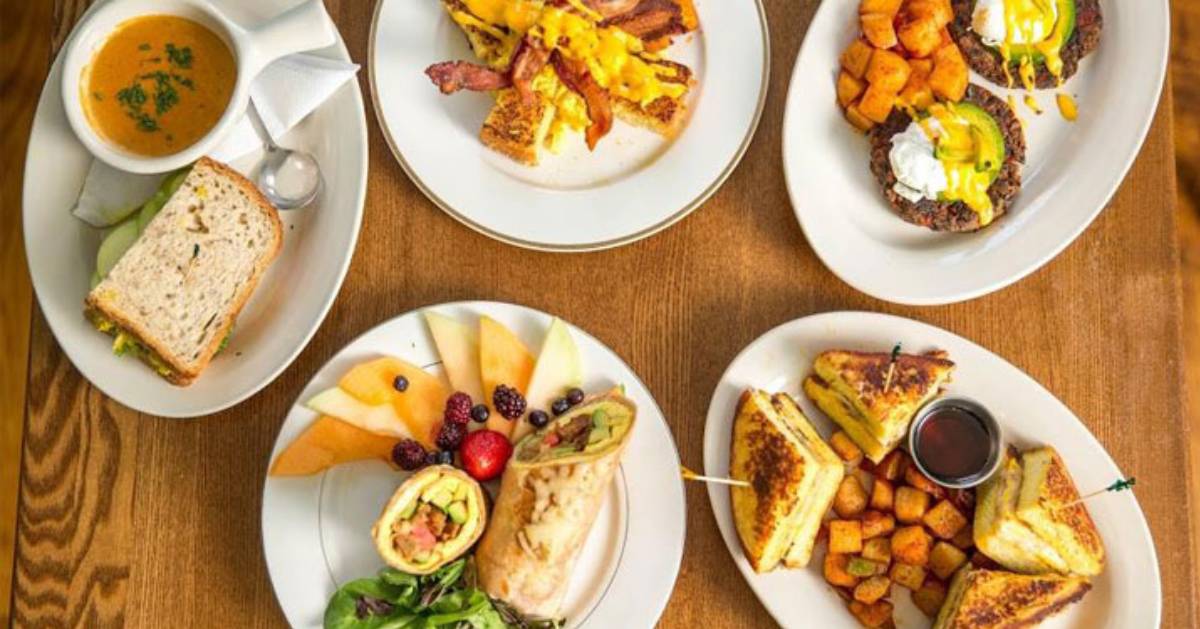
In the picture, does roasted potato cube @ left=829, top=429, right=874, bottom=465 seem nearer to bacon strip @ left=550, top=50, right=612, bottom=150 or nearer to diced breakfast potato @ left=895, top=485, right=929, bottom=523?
diced breakfast potato @ left=895, top=485, right=929, bottom=523

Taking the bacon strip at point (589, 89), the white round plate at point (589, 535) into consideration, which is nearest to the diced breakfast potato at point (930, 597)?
the white round plate at point (589, 535)

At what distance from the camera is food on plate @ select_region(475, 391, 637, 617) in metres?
2.22

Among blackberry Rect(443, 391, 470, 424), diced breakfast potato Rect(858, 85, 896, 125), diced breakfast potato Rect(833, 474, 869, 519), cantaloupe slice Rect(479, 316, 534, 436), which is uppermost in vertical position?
diced breakfast potato Rect(858, 85, 896, 125)

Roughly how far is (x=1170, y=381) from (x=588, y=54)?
1391 mm

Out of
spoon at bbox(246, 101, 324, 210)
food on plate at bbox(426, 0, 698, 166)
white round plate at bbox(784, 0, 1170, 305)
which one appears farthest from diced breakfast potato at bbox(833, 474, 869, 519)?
spoon at bbox(246, 101, 324, 210)

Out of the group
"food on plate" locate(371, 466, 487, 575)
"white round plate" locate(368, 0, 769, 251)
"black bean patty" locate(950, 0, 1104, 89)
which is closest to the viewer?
"food on plate" locate(371, 466, 487, 575)

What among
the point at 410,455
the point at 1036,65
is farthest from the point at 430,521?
the point at 1036,65

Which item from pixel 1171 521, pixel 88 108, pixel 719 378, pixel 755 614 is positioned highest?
pixel 88 108

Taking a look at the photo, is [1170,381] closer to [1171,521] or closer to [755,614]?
[1171,521]

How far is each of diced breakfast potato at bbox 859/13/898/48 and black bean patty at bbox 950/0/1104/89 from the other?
0.20m

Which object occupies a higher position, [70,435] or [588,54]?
[588,54]

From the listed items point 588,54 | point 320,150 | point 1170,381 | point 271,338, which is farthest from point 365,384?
point 1170,381

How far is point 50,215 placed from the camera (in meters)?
2.31

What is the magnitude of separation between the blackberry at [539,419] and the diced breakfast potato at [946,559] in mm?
832
